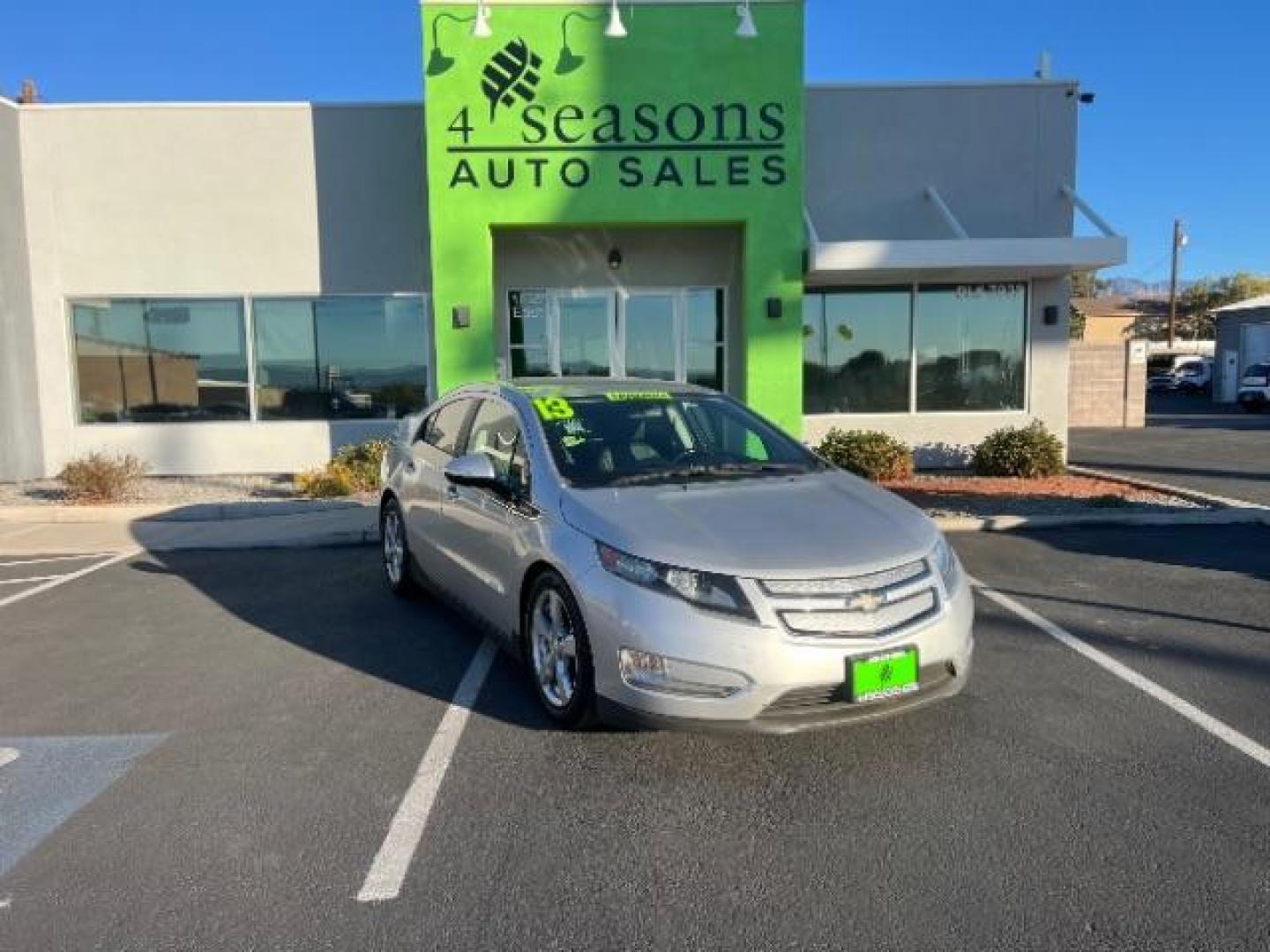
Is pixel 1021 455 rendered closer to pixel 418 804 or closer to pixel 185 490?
pixel 418 804


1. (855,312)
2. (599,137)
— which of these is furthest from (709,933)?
(855,312)

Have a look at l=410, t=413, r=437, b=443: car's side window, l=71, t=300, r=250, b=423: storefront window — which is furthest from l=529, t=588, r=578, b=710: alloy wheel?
l=71, t=300, r=250, b=423: storefront window

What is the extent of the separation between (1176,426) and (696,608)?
75.8 feet

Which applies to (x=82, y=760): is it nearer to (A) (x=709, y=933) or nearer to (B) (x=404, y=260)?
(A) (x=709, y=933)

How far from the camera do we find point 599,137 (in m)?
11.7

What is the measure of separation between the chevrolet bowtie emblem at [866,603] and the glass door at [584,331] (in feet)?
32.0

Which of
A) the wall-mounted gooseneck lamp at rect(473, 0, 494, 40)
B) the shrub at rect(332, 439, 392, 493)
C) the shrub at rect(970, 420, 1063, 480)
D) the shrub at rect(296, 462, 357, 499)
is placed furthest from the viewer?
the shrub at rect(970, 420, 1063, 480)

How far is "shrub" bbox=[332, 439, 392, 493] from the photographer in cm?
1134

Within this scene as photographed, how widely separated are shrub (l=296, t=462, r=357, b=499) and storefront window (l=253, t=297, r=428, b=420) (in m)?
2.30

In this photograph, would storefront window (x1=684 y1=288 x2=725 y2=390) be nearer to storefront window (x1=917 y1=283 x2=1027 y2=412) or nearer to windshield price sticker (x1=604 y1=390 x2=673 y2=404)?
storefront window (x1=917 y1=283 x2=1027 y2=412)

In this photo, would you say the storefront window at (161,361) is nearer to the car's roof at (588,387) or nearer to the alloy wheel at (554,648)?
the car's roof at (588,387)

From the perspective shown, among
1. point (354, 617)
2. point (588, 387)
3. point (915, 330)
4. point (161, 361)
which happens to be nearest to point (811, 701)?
point (588, 387)

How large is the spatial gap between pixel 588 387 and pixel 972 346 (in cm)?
943


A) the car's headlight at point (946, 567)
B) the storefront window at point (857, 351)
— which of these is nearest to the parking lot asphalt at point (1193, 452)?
the storefront window at point (857, 351)
